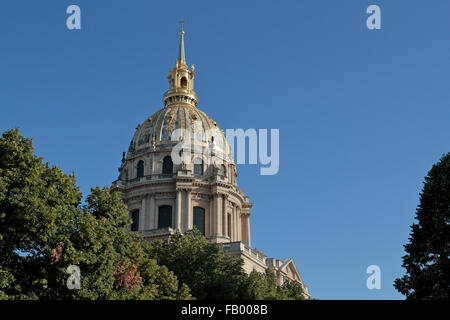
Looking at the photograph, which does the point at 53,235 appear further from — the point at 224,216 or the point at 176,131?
the point at 176,131

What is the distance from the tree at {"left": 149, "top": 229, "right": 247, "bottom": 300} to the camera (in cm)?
4328

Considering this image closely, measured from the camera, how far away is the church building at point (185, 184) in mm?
72938

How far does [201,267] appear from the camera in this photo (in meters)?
46.3

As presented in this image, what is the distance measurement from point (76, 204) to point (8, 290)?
748cm

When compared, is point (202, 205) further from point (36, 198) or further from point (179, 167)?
point (36, 198)

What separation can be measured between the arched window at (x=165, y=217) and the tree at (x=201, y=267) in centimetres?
2173

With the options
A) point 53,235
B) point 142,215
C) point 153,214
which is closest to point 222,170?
point 153,214

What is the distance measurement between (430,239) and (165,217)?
43.1 m

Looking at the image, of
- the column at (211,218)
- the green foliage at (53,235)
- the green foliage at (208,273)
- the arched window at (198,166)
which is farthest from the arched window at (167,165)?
the green foliage at (53,235)

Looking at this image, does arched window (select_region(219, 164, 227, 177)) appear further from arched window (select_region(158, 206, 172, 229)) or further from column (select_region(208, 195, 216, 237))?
arched window (select_region(158, 206, 172, 229))

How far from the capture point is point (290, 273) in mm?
74250

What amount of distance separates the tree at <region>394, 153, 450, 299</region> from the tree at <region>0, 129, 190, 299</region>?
15711mm

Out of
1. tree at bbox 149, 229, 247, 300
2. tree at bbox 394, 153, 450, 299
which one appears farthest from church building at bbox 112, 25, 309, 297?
tree at bbox 394, 153, 450, 299
